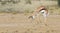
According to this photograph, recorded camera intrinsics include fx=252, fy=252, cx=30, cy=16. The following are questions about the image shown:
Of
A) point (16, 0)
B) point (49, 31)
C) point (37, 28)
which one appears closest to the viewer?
point (49, 31)

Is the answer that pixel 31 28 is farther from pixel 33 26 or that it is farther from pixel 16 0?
pixel 16 0

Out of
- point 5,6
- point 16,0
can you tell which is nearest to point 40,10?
point 16,0

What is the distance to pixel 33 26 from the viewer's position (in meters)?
14.7

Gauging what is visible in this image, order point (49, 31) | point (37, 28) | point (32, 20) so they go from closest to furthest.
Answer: point (49, 31) → point (37, 28) → point (32, 20)

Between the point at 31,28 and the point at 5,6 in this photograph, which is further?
the point at 5,6

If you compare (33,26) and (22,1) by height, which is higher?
(33,26)

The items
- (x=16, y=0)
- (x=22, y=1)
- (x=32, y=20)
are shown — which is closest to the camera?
(x=32, y=20)

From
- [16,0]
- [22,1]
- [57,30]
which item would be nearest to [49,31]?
[57,30]

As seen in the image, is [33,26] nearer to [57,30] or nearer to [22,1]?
[57,30]

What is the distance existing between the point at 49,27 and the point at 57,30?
110cm

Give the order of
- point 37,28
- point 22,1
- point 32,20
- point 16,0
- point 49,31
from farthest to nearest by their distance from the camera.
→ point 22,1 < point 16,0 < point 32,20 < point 37,28 < point 49,31

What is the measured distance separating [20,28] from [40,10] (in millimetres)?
2853

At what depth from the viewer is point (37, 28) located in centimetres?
1408

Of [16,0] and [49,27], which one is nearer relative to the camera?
[49,27]
